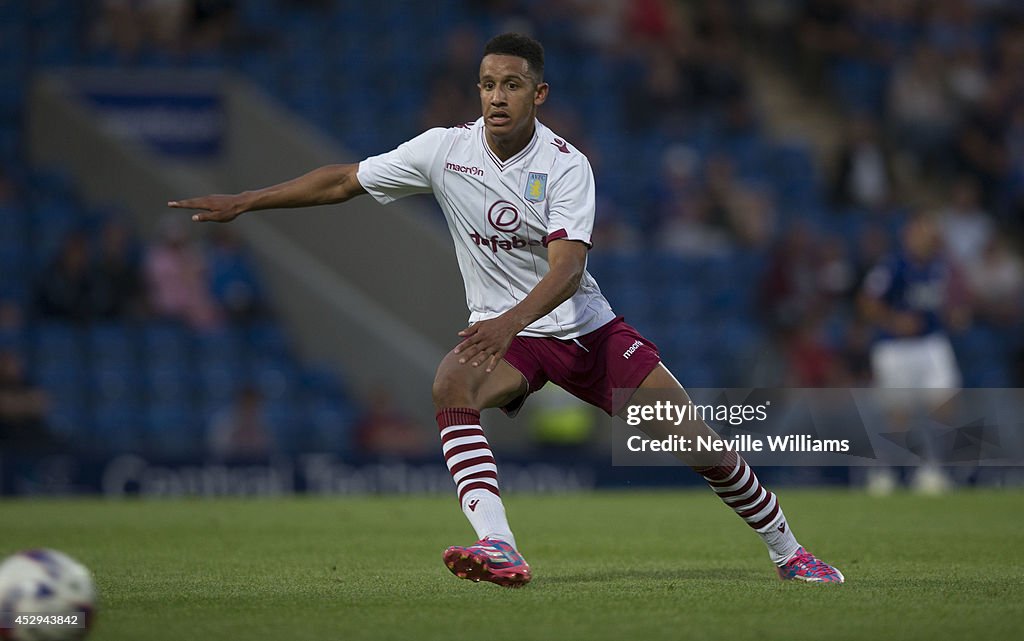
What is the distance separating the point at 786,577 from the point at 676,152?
12600 mm

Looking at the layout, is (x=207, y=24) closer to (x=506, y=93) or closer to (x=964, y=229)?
(x=964, y=229)

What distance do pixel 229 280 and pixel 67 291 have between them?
5.96 feet

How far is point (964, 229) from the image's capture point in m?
18.7

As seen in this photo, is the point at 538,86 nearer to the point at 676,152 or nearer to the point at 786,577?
the point at 786,577

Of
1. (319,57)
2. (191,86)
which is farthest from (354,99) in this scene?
(191,86)

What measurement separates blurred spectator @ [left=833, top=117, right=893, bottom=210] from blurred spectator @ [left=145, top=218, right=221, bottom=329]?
8073mm

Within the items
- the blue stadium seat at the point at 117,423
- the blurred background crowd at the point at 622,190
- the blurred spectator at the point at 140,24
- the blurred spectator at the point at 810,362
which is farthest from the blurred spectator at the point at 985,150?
the blue stadium seat at the point at 117,423

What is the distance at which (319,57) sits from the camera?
19.3 meters

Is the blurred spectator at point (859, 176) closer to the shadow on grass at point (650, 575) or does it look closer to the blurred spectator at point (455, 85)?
the blurred spectator at point (455, 85)

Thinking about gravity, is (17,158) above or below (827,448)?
above

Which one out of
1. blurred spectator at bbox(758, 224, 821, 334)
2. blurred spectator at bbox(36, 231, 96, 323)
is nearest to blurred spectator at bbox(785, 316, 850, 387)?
blurred spectator at bbox(758, 224, 821, 334)

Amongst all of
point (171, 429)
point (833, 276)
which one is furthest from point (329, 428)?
point (833, 276)

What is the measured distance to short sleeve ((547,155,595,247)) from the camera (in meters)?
6.63

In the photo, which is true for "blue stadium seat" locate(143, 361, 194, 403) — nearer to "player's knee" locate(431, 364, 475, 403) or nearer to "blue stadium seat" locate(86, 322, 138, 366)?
"blue stadium seat" locate(86, 322, 138, 366)
